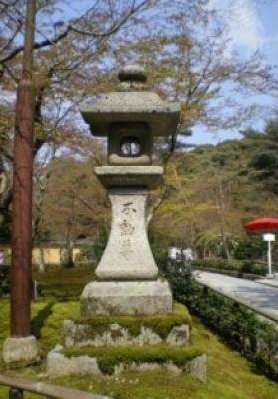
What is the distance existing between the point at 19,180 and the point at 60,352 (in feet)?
8.25

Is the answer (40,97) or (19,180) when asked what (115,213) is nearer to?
(19,180)

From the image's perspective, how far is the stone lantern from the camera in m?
6.15

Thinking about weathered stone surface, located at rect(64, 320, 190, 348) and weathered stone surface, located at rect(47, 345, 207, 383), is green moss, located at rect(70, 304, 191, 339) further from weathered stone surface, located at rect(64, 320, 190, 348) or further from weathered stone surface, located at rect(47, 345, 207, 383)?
weathered stone surface, located at rect(47, 345, 207, 383)

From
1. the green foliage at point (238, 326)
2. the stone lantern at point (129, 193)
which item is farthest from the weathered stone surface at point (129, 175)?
the green foliage at point (238, 326)

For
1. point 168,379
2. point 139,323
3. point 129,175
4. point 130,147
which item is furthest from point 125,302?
point 130,147

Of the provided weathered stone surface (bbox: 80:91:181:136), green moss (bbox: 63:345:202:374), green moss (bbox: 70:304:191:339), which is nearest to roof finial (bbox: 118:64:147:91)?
weathered stone surface (bbox: 80:91:181:136)

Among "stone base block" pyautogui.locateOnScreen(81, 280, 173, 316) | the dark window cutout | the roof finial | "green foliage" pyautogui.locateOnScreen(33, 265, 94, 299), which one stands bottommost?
"green foliage" pyautogui.locateOnScreen(33, 265, 94, 299)

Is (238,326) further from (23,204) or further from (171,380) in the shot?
(23,204)

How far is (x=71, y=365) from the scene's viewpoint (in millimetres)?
5609

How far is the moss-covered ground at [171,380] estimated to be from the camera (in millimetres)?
5160

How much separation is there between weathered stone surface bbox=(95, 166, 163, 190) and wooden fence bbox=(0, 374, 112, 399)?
125 inches

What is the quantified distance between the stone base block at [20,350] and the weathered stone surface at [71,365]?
1.13m

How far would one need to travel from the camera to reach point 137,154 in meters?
6.86

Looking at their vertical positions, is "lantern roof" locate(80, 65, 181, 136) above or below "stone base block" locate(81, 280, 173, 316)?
above
